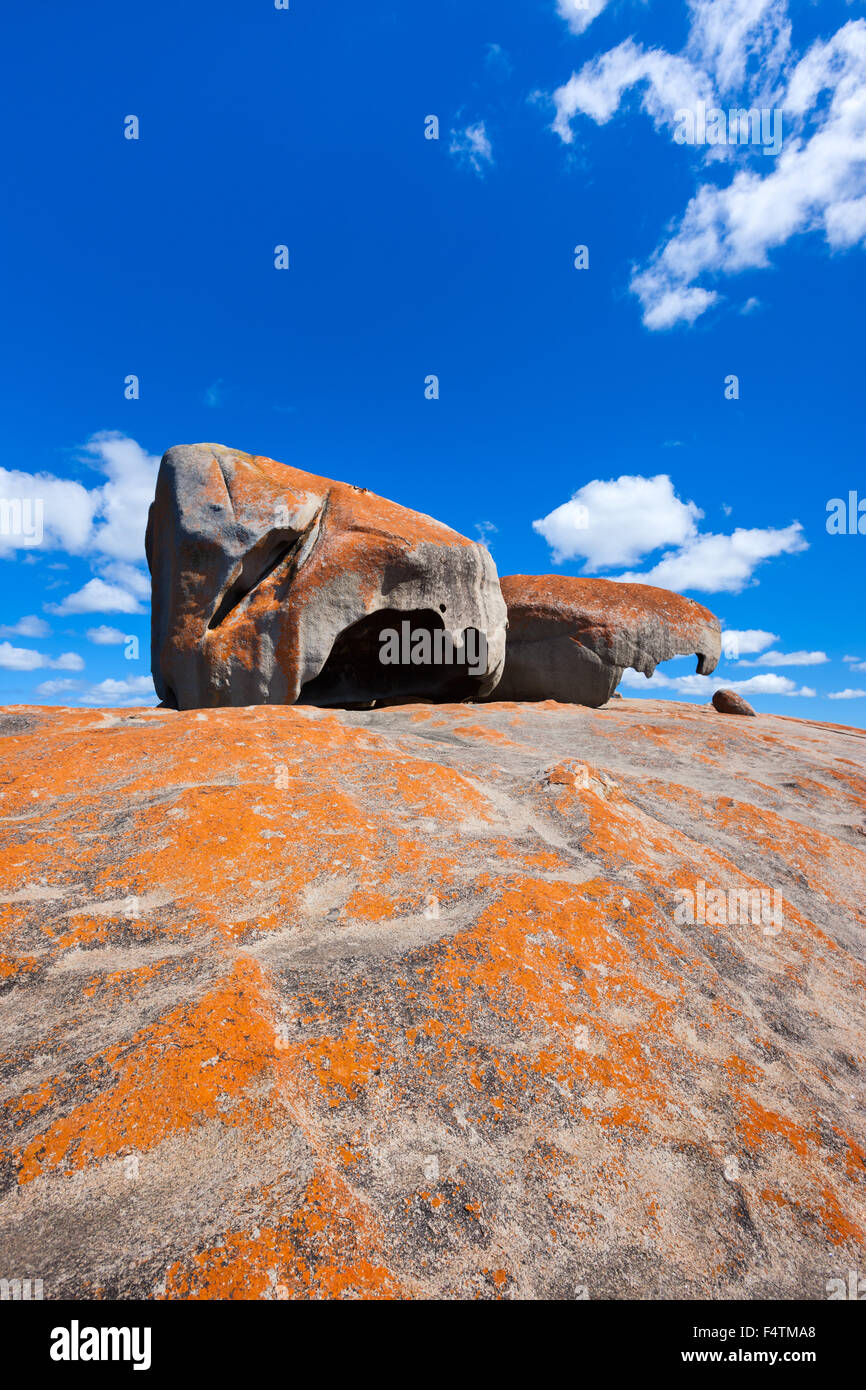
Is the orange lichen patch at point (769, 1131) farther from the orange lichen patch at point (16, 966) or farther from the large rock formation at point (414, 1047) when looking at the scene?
the orange lichen patch at point (16, 966)

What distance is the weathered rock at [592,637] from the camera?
1360cm

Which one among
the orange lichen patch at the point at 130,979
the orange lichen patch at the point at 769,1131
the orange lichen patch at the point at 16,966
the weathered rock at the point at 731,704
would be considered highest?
the weathered rock at the point at 731,704

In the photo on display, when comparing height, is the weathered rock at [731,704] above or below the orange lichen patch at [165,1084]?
above

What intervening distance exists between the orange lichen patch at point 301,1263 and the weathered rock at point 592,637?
12577 millimetres

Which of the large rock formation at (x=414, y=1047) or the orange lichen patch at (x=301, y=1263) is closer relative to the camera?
the orange lichen patch at (x=301, y=1263)

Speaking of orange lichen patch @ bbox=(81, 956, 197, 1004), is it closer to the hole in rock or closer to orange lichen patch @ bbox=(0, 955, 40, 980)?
orange lichen patch @ bbox=(0, 955, 40, 980)

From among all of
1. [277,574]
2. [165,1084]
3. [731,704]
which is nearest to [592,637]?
[731,704]

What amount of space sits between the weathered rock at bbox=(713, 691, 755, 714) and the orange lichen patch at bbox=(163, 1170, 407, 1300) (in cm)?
1263

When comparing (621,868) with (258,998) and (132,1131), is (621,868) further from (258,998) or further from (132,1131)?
(132,1131)

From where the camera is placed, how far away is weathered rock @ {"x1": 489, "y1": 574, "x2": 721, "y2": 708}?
13.6 m

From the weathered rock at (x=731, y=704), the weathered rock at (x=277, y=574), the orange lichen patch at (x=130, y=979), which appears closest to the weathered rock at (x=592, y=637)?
the weathered rock at (x=731, y=704)

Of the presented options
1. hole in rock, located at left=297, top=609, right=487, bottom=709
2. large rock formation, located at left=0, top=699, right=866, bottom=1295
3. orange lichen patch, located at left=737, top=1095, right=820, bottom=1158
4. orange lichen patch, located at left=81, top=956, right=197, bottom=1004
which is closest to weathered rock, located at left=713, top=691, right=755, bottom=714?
hole in rock, located at left=297, top=609, right=487, bottom=709

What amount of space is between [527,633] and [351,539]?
5027 mm

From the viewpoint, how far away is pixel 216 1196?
1846 mm
